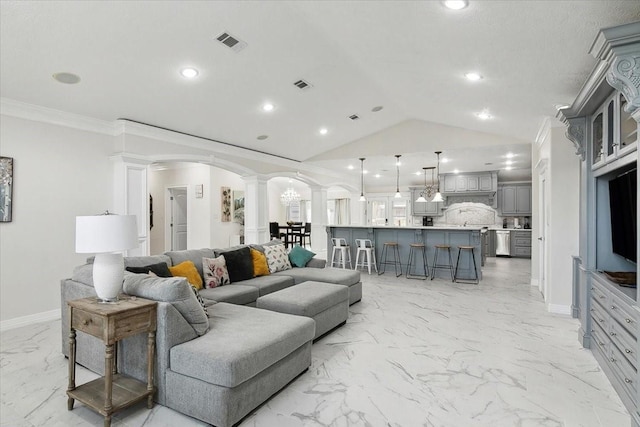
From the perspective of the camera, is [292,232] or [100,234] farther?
[292,232]

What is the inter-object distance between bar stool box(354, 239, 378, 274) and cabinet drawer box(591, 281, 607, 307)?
4.28 meters

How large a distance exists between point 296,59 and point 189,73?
1.28 meters

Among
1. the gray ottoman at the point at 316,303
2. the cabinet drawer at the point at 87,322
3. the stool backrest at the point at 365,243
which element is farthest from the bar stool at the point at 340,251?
the cabinet drawer at the point at 87,322

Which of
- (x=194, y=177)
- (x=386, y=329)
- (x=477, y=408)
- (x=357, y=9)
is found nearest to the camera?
(x=477, y=408)

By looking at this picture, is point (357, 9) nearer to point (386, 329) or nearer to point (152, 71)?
point (152, 71)

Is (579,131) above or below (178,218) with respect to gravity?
above

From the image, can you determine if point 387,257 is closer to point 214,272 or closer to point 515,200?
point 214,272

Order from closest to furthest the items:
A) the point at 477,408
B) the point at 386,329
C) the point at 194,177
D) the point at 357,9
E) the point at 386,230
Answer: the point at 477,408
the point at 357,9
the point at 386,329
the point at 386,230
the point at 194,177

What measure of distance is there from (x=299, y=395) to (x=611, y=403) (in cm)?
215

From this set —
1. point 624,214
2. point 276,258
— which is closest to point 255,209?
point 276,258

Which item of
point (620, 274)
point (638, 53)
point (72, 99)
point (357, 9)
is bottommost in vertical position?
point (620, 274)

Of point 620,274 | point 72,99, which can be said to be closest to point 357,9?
point 620,274

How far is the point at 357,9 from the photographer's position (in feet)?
9.95

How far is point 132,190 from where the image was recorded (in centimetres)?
481
